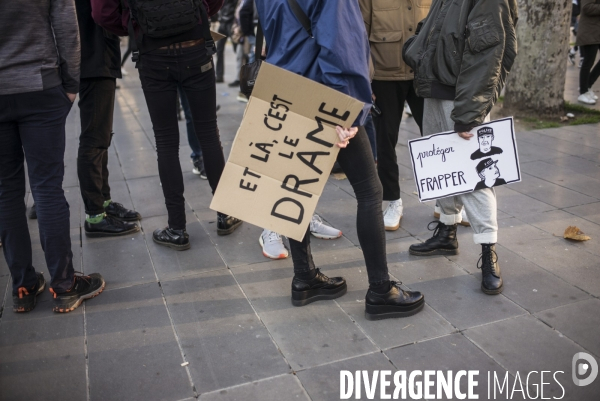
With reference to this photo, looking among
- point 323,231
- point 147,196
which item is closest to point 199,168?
point 147,196

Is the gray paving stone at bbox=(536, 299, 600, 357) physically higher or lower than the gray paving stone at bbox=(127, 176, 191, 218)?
higher

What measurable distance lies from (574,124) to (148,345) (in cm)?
620

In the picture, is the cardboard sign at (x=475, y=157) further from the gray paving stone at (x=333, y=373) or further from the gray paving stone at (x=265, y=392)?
the gray paving stone at (x=265, y=392)

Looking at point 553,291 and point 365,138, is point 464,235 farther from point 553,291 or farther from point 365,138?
point 365,138

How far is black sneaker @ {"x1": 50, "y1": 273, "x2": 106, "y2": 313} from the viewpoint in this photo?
11.3 ft

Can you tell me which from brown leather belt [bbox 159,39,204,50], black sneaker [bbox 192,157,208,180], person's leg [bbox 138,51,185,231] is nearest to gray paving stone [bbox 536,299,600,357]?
person's leg [bbox 138,51,185,231]

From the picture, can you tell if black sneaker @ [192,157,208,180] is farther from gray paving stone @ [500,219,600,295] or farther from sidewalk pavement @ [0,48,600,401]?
gray paving stone @ [500,219,600,295]

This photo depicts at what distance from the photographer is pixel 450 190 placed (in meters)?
3.60

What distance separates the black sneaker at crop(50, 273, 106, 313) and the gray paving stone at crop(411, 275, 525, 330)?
1.89 meters

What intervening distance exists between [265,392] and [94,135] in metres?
2.49

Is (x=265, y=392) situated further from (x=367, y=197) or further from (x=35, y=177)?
(x=35, y=177)

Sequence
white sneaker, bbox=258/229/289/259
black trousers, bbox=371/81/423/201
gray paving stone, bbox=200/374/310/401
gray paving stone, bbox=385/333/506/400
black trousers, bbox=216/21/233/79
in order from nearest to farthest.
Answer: gray paving stone, bbox=200/374/310/401
gray paving stone, bbox=385/333/506/400
white sneaker, bbox=258/229/289/259
black trousers, bbox=371/81/423/201
black trousers, bbox=216/21/233/79

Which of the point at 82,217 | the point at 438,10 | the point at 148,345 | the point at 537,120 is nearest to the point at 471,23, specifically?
the point at 438,10

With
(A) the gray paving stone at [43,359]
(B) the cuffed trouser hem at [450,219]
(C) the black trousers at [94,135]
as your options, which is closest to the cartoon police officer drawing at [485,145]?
(B) the cuffed trouser hem at [450,219]
